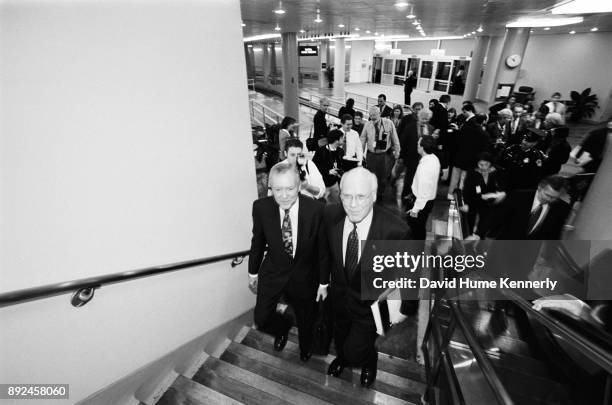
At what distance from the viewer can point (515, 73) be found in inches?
572

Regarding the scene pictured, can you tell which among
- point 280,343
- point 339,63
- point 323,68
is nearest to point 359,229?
point 280,343

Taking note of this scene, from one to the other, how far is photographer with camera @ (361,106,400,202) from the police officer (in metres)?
1.94

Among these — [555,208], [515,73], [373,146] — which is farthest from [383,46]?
[555,208]

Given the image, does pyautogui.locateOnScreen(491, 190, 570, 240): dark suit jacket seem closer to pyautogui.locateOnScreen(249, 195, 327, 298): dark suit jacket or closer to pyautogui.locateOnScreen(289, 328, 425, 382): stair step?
pyautogui.locateOnScreen(289, 328, 425, 382): stair step

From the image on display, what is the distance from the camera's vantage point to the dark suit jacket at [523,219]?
113 inches

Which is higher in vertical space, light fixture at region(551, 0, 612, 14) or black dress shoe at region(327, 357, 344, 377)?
light fixture at region(551, 0, 612, 14)

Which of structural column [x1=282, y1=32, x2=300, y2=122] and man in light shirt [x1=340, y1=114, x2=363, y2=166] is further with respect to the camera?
structural column [x1=282, y1=32, x2=300, y2=122]

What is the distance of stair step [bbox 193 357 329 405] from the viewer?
92.1 inches

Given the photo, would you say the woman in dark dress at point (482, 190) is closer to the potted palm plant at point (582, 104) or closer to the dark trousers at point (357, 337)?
the dark trousers at point (357, 337)

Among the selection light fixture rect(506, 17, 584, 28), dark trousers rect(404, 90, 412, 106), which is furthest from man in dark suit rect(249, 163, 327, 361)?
dark trousers rect(404, 90, 412, 106)

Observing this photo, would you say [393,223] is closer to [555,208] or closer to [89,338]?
[555,208]

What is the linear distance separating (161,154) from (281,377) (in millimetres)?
2033

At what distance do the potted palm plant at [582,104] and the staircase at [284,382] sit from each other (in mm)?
17439

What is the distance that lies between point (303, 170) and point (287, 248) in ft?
4.64
